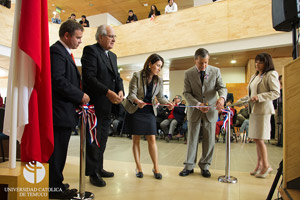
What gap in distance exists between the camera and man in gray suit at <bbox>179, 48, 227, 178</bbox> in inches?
106

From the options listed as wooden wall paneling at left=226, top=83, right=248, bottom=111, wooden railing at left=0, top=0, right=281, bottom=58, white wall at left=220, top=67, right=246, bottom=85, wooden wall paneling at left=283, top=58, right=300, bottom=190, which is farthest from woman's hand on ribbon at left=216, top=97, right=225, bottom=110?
white wall at left=220, top=67, right=246, bottom=85

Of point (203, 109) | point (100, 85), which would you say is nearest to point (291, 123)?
point (203, 109)

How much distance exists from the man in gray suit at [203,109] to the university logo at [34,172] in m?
1.70

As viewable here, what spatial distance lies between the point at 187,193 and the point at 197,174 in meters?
0.73

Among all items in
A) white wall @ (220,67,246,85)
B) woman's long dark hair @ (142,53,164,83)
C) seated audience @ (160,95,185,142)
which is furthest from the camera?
white wall @ (220,67,246,85)

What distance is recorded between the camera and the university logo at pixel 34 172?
1.30 meters

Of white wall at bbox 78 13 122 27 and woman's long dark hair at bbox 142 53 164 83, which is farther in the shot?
white wall at bbox 78 13 122 27

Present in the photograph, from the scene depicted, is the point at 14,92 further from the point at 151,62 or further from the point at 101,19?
the point at 101,19

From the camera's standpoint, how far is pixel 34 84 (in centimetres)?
147

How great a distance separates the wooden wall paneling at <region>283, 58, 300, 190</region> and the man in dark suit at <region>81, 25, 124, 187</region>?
139 cm

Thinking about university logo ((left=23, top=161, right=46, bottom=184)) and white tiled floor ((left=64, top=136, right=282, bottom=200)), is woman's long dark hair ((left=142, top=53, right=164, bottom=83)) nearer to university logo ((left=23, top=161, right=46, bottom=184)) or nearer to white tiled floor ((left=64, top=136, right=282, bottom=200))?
white tiled floor ((left=64, top=136, right=282, bottom=200))

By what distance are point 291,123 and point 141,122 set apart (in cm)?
152

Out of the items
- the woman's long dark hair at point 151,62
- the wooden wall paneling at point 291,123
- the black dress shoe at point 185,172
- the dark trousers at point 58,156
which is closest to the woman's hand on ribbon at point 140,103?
the woman's long dark hair at point 151,62

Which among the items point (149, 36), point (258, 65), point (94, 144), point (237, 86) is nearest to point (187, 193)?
point (94, 144)
